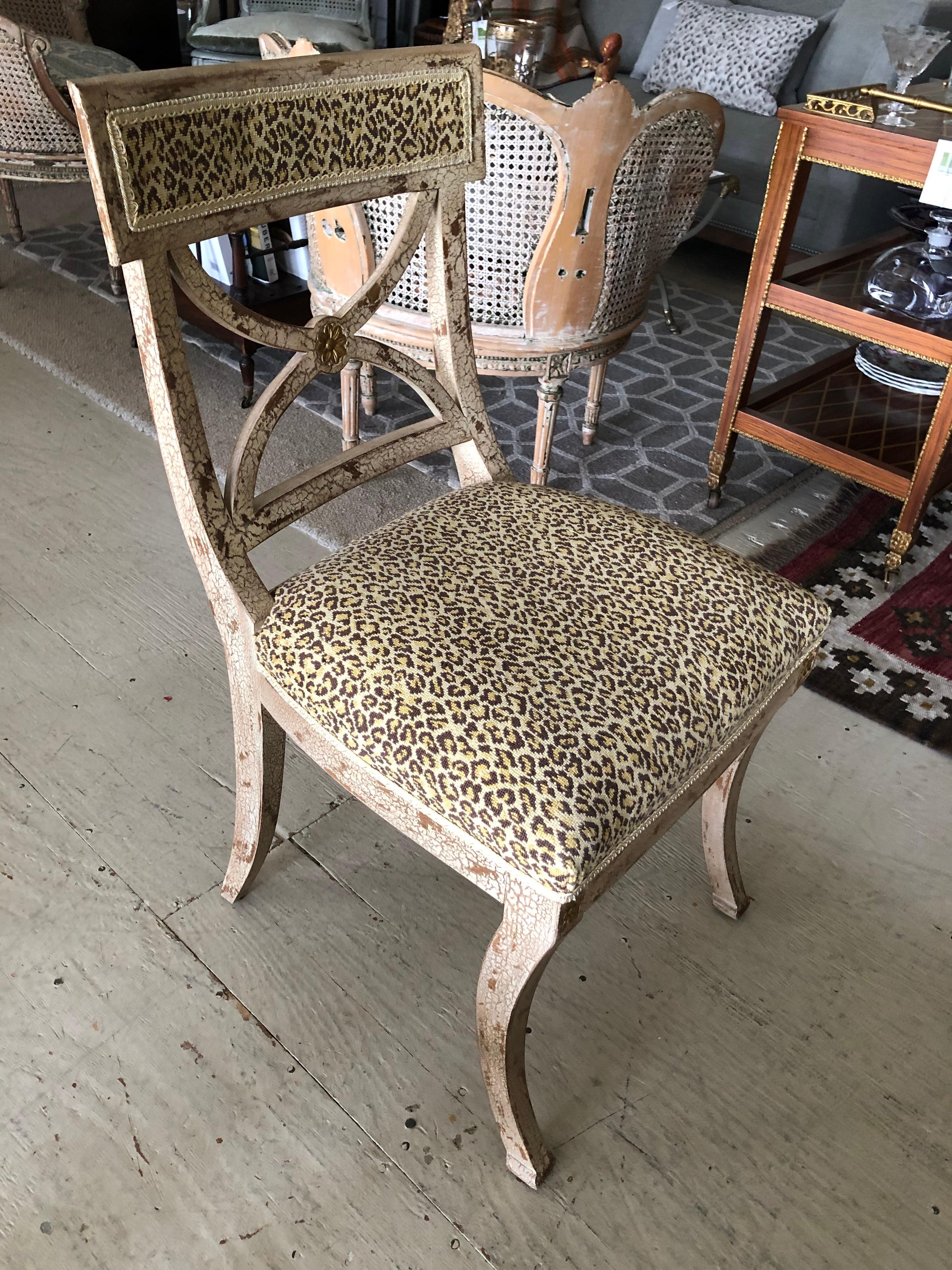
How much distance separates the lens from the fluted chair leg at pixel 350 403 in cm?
194

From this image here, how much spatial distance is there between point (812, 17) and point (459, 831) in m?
3.65

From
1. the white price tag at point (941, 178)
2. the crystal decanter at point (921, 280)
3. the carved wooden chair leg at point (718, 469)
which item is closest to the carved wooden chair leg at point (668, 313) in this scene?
the carved wooden chair leg at point (718, 469)

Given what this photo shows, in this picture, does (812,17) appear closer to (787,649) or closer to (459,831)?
(787,649)

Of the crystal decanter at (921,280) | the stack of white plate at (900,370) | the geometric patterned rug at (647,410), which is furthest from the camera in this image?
the geometric patterned rug at (647,410)

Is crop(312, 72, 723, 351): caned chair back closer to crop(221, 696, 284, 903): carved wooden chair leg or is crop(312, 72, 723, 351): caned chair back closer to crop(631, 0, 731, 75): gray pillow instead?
crop(221, 696, 284, 903): carved wooden chair leg

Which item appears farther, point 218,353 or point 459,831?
point 218,353

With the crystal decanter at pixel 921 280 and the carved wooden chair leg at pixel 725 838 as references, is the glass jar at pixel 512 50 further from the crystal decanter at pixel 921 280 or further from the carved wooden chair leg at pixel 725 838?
the carved wooden chair leg at pixel 725 838

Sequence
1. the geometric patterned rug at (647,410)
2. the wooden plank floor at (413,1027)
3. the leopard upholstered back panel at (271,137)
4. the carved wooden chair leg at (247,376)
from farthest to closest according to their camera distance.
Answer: the carved wooden chair leg at (247,376)
the geometric patterned rug at (647,410)
the wooden plank floor at (413,1027)
the leopard upholstered back panel at (271,137)

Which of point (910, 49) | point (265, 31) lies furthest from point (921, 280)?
point (265, 31)

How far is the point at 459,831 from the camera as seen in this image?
0.81 metres

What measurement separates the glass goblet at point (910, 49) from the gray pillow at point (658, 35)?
2.12m

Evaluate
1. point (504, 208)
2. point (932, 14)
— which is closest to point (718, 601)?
point (504, 208)

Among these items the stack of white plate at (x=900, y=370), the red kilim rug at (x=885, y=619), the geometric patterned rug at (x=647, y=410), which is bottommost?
the geometric patterned rug at (x=647, y=410)

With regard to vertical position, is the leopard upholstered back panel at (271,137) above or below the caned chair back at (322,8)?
above
